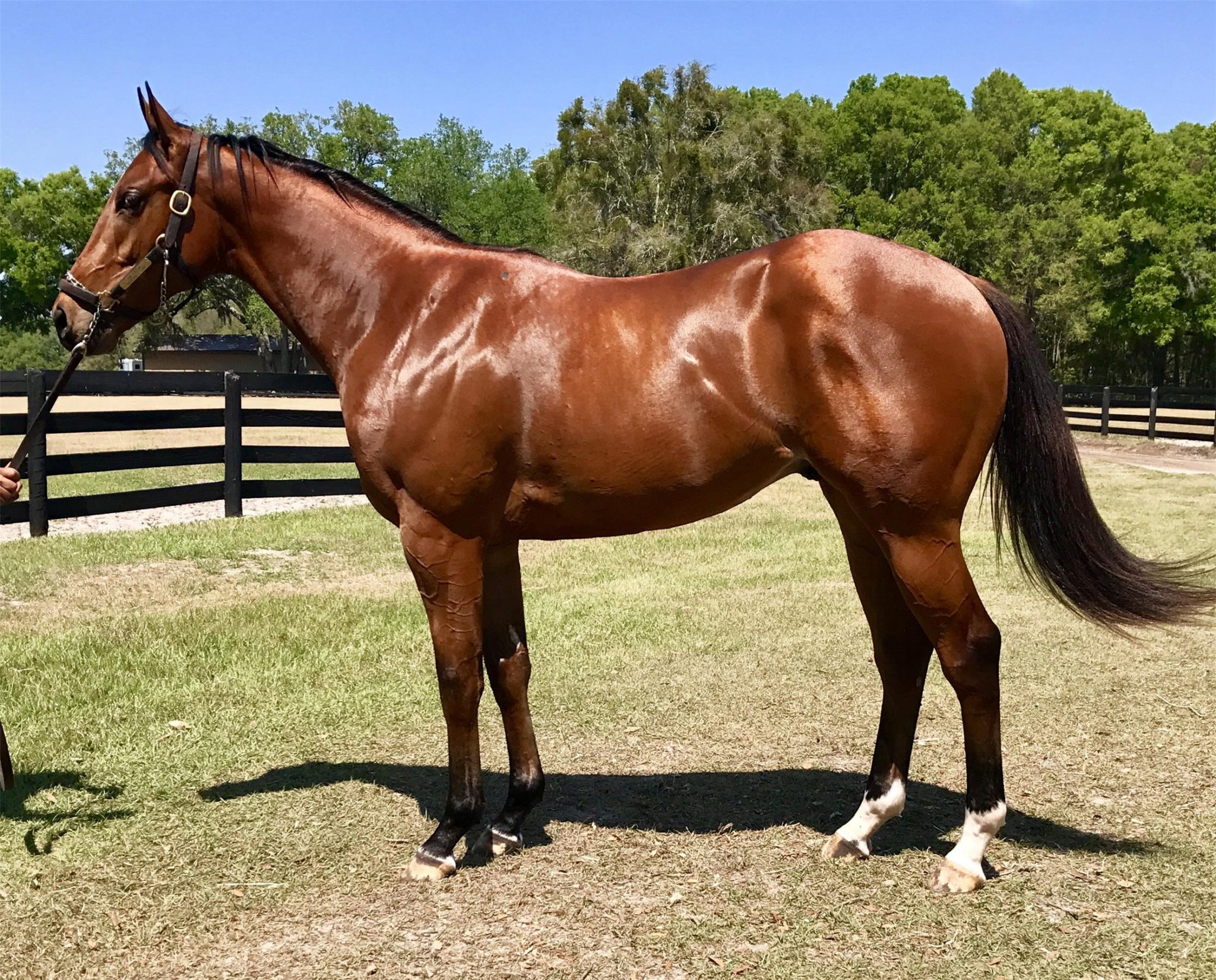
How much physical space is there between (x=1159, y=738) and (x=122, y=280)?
16.1 feet

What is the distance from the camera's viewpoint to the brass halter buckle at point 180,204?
3537mm

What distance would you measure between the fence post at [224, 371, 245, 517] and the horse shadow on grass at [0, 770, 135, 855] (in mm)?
7819

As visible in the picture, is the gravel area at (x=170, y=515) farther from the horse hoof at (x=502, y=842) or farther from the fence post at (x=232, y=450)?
the horse hoof at (x=502, y=842)

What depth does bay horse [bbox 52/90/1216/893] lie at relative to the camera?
3.19 metres

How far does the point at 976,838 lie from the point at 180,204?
360 centimetres

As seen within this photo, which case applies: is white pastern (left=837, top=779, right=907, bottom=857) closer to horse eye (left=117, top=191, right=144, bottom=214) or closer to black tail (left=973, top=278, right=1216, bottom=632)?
black tail (left=973, top=278, right=1216, bottom=632)

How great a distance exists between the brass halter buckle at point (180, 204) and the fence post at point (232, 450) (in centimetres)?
853

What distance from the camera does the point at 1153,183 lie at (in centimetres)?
4241

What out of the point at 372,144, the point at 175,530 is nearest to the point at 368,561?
the point at 175,530

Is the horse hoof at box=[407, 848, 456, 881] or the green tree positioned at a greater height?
the green tree

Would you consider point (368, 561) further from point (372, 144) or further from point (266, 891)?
point (372, 144)

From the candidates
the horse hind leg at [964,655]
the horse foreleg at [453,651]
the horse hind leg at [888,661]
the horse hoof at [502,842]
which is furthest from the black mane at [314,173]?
the horse hoof at [502,842]

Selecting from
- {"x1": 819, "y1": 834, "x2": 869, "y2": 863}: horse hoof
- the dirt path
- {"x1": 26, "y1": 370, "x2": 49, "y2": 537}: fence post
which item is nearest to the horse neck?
{"x1": 819, "y1": 834, "x2": 869, "y2": 863}: horse hoof

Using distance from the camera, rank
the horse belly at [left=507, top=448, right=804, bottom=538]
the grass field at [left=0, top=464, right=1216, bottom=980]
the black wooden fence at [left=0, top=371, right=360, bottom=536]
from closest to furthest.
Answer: the grass field at [left=0, top=464, right=1216, bottom=980] < the horse belly at [left=507, top=448, right=804, bottom=538] < the black wooden fence at [left=0, top=371, right=360, bottom=536]
